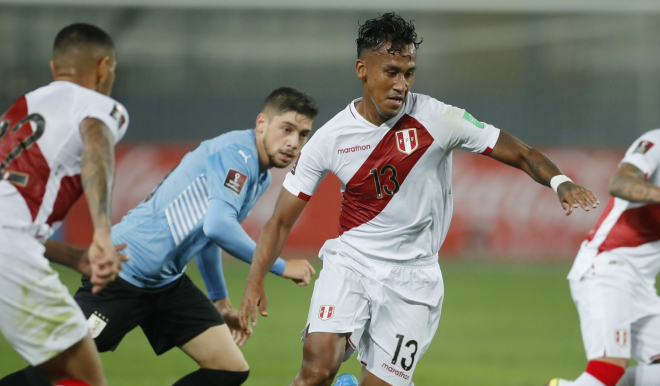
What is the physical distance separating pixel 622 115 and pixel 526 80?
7.83 ft

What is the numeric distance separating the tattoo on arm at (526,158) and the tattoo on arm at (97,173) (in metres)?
2.22

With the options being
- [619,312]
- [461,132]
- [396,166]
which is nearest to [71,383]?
[396,166]

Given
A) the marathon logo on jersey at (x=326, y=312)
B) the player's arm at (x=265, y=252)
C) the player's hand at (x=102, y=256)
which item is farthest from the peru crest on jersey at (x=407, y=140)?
the player's hand at (x=102, y=256)

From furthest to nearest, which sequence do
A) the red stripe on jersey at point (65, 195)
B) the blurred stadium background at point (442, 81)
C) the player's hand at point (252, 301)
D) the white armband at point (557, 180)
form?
the blurred stadium background at point (442, 81)
the player's hand at point (252, 301)
the white armband at point (557, 180)
the red stripe on jersey at point (65, 195)

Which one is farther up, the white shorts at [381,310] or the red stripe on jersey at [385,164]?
the red stripe on jersey at [385,164]

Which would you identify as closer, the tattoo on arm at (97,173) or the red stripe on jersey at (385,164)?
the tattoo on arm at (97,173)

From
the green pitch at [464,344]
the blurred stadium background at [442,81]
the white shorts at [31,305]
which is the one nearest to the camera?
the white shorts at [31,305]

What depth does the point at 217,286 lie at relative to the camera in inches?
246

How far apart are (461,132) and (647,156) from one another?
4.34 feet

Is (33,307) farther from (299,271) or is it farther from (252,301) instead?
(299,271)

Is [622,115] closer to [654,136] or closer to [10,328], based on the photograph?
[654,136]

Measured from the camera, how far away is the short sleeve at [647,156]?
5.59 meters

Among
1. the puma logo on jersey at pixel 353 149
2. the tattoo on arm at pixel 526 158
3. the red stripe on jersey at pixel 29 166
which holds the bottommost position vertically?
the red stripe on jersey at pixel 29 166

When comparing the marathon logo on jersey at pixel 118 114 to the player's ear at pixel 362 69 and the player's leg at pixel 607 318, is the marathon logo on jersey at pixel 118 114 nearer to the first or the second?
the player's ear at pixel 362 69
